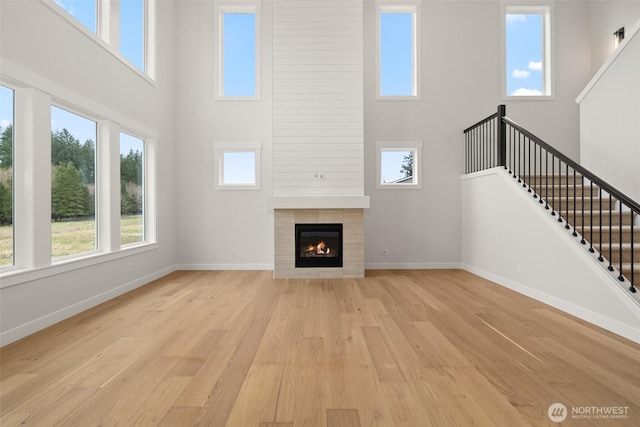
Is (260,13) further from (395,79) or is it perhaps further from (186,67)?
(395,79)

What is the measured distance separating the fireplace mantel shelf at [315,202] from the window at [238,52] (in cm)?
225

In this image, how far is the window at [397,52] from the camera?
21.1 ft

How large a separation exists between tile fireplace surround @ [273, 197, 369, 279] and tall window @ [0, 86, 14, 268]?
127 inches

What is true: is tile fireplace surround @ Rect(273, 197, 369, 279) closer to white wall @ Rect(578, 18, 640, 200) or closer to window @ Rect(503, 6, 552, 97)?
white wall @ Rect(578, 18, 640, 200)

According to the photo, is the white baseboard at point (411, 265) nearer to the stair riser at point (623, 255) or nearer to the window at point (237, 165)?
the window at point (237, 165)

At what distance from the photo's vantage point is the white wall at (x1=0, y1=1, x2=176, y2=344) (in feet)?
9.36

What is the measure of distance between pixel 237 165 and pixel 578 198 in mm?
5299

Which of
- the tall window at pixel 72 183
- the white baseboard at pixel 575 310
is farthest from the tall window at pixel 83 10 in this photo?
the white baseboard at pixel 575 310

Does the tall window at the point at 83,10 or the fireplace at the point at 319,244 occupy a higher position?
the tall window at the point at 83,10

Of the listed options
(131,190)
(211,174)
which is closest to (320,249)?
(211,174)

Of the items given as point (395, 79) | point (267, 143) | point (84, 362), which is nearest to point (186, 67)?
point (267, 143)

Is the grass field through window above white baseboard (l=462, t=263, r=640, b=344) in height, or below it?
above

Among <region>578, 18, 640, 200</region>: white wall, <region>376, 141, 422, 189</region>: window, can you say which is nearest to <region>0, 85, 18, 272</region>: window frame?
<region>376, 141, 422, 189</region>: window

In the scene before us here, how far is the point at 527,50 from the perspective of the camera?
6.45 metres
